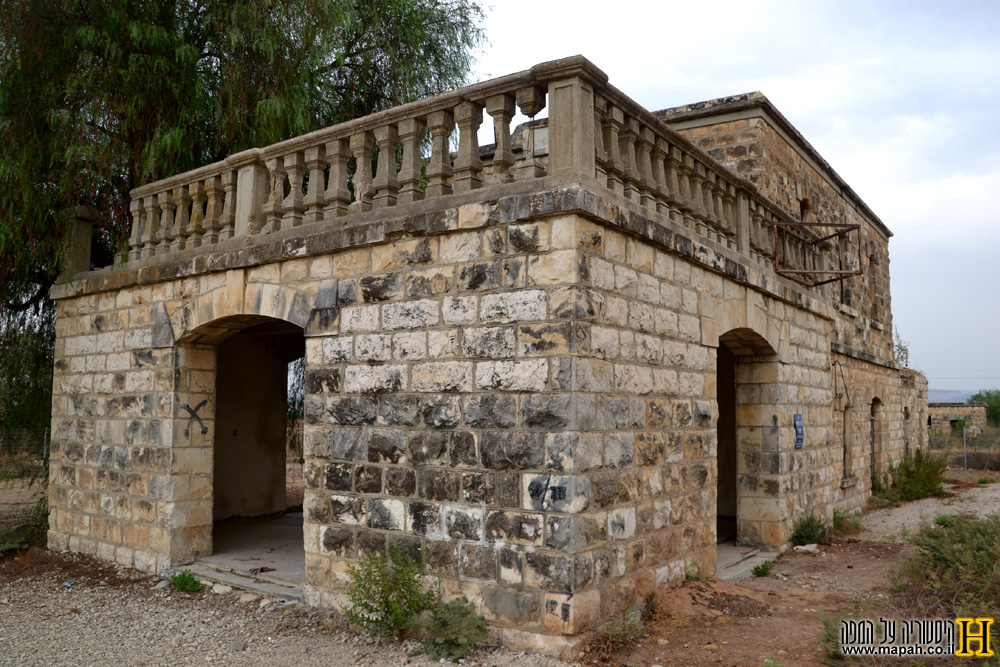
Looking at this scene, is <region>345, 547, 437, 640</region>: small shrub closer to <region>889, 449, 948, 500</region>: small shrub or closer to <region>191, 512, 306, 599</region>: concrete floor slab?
<region>191, 512, 306, 599</region>: concrete floor slab

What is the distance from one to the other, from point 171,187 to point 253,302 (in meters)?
1.87

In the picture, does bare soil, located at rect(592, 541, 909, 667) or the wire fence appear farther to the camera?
the wire fence

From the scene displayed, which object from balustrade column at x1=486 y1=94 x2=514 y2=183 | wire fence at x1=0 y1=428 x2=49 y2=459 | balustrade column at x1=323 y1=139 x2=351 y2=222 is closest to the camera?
balustrade column at x1=486 y1=94 x2=514 y2=183

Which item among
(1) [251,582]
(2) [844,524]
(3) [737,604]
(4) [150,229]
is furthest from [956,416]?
(4) [150,229]

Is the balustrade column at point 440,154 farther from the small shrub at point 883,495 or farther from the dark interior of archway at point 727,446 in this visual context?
the small shrub at point 883,495

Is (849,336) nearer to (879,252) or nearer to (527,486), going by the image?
(879,252)

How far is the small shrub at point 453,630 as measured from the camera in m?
4.36

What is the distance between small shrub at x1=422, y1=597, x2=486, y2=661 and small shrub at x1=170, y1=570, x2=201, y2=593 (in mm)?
2517

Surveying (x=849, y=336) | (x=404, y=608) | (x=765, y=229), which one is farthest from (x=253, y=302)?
(x=849, y=336)

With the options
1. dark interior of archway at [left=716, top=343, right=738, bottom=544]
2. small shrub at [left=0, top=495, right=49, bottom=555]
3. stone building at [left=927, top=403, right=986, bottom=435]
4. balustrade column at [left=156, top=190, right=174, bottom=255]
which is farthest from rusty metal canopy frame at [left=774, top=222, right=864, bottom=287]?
stone building at [left=927, top=403, right=986, bottom=435]

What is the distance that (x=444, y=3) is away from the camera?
9.80 meters

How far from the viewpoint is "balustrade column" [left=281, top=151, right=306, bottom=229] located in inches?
231

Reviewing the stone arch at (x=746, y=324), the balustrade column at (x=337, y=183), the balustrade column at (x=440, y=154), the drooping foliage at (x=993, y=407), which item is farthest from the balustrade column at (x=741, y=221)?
the drooping foliage at (x=993, y=407)

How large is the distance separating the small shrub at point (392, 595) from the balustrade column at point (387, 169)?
2340mm
